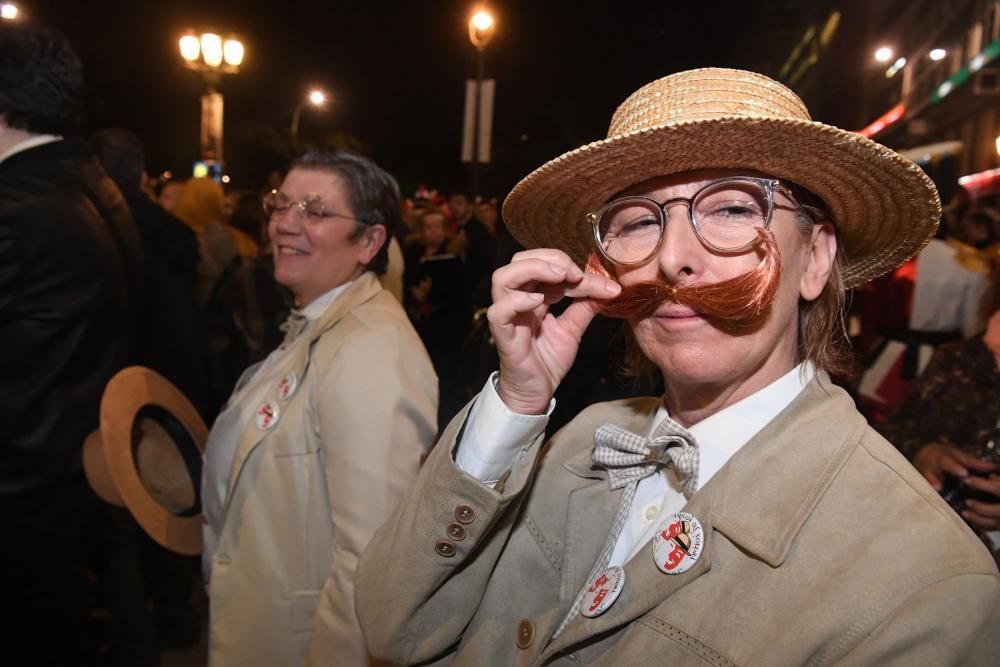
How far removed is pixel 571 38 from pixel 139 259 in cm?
571

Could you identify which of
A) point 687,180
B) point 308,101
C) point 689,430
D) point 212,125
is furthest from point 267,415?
point 308,101

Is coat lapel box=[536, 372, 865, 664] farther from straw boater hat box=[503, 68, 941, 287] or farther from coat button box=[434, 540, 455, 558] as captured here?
straw boater hat box=[503, 68, 941, 287]

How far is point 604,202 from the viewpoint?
6.03ft

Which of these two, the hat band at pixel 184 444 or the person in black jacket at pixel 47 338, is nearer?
the person in black jacket at pixel 47 338

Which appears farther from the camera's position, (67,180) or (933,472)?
(67,180)

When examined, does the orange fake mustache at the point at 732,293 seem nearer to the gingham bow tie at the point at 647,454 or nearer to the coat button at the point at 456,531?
the gingham bow tie at the point at 647,454

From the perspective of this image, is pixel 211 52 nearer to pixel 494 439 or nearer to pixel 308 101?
pixel 494 439

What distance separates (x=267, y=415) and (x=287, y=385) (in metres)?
0.12

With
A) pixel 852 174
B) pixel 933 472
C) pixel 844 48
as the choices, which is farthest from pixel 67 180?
pixel 844 48

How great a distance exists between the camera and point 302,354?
2525 mm

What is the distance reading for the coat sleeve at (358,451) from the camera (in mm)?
2186

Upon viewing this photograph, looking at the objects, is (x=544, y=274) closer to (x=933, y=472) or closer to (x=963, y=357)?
(x=933, y=472)

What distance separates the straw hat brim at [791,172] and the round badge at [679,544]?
0.74 m

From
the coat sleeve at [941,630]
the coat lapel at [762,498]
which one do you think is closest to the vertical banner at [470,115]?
the coat lapel at [762,498]
